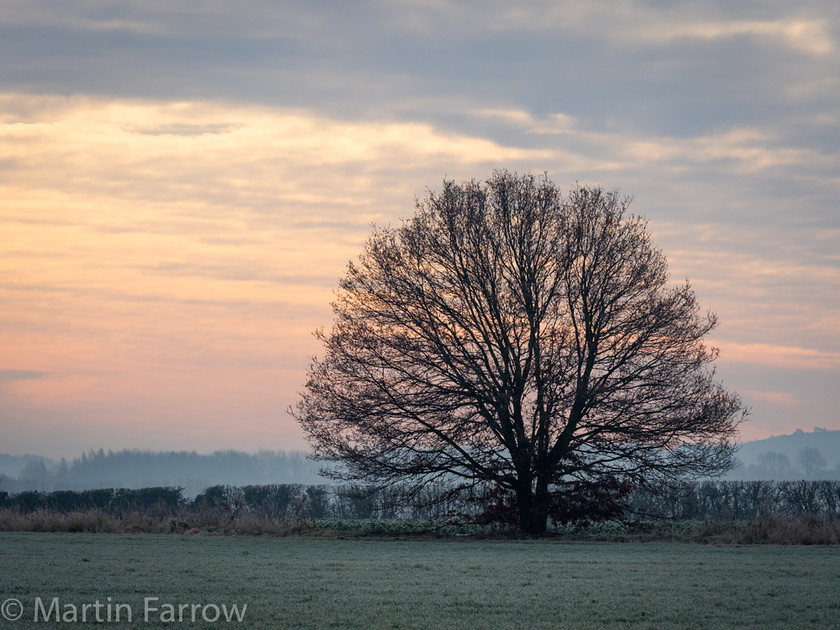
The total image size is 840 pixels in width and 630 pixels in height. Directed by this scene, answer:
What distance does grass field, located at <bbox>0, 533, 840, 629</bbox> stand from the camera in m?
9.55

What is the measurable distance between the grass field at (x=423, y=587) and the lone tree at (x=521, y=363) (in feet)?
20.3

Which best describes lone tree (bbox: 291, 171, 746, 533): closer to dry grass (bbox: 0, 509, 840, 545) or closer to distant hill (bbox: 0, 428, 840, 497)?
dry grass (bbox: 0, 509, 840, 545)

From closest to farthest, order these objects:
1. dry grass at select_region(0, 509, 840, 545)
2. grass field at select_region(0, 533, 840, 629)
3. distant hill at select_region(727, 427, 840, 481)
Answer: grass field at select_region(0, 533, 840, 629), dry grass at select_region(0, 509, 840, 545), distant hill at select_region(727, 427, 840, 481)

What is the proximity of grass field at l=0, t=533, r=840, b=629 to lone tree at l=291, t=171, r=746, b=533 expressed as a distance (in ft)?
20.3

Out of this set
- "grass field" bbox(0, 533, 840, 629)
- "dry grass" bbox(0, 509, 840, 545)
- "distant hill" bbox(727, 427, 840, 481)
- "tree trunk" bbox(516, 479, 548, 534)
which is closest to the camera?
"grass field" bbox(0, 533, 840, 629)

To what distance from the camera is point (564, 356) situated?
25047 mm

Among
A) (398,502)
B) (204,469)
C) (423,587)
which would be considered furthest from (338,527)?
(204,469)

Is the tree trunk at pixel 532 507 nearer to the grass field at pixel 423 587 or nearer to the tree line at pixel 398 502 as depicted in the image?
the tree line at pixel 398 502

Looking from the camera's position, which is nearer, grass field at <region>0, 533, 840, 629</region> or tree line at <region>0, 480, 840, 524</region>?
grass field at <region>0, 533, 840, 629</region>

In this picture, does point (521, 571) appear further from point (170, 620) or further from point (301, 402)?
point (301, 402)

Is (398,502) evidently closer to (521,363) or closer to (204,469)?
(521,363)

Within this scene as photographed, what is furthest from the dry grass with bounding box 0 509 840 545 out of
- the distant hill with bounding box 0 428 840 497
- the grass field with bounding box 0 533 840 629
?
the distant hill with bounding box 0 428 840 497

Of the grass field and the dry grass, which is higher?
the grass field

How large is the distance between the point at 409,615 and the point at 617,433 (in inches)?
644
